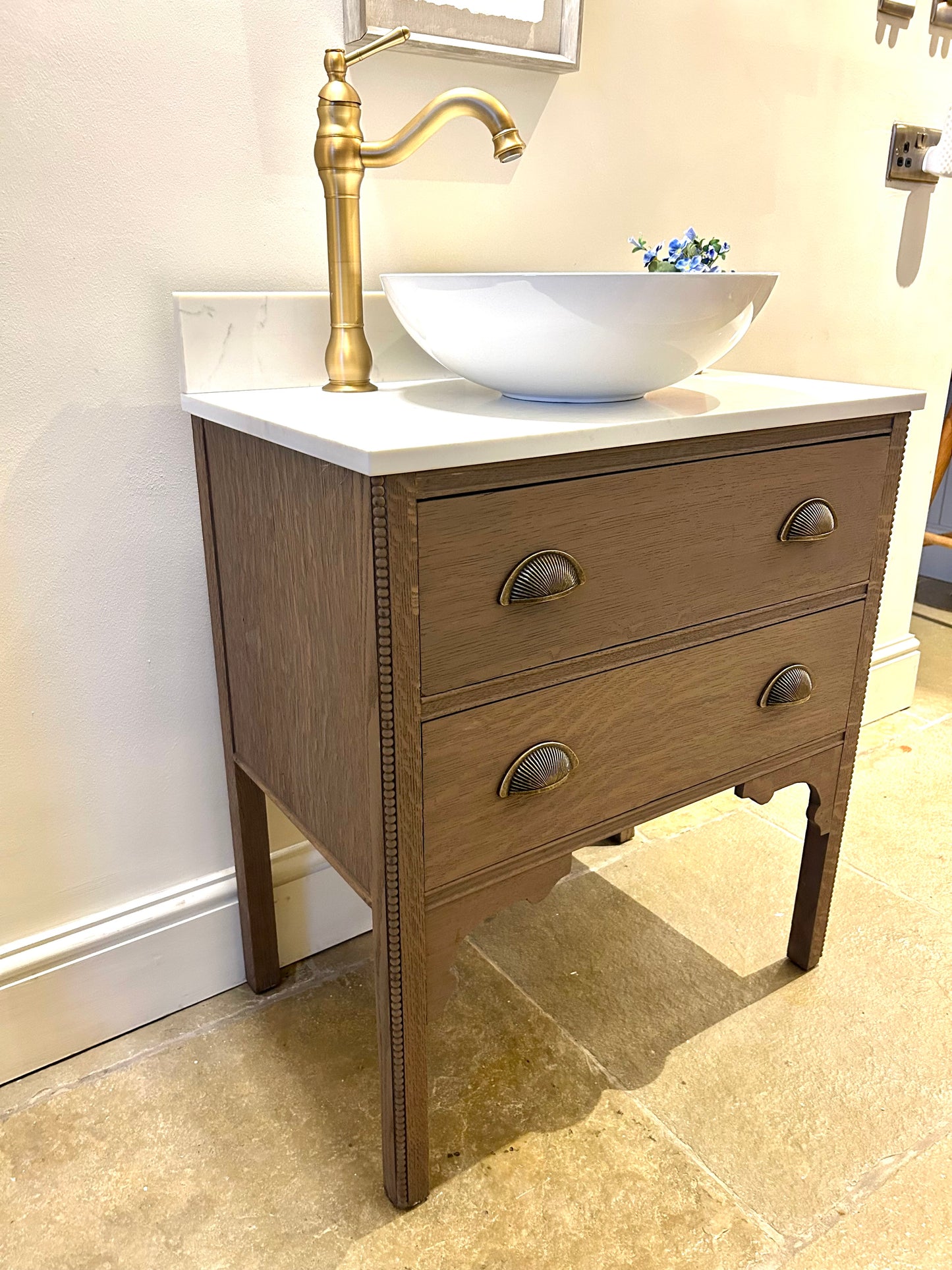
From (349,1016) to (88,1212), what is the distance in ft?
1.19

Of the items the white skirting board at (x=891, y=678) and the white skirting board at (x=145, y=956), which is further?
the white skirting board at (x=891, y=678)

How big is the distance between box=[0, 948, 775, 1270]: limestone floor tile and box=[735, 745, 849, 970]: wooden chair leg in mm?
361

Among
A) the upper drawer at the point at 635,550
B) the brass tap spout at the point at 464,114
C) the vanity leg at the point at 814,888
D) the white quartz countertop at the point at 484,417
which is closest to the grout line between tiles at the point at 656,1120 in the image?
the vanity leg at the point at 814,888

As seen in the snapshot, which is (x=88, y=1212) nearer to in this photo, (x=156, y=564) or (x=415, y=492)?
(x=156, y=564)

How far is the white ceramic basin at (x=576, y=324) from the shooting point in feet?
2.61

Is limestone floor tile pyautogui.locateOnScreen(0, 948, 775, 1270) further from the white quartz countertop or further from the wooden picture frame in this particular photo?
the wooden picture frame

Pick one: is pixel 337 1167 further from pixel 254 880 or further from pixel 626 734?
pixel 626 734

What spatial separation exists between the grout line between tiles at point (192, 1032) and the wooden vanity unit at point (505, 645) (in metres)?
0.28

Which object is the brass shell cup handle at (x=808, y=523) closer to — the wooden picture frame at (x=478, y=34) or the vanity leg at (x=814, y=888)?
the vanity leg at (x=814, y=888)

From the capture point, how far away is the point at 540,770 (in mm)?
882

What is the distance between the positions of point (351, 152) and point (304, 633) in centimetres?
50

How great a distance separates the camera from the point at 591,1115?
1086 millimetres

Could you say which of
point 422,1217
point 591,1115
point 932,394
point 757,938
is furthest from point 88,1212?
point 932,394

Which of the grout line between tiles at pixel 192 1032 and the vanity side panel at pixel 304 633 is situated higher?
the vanity side panel at pixel 304 633
